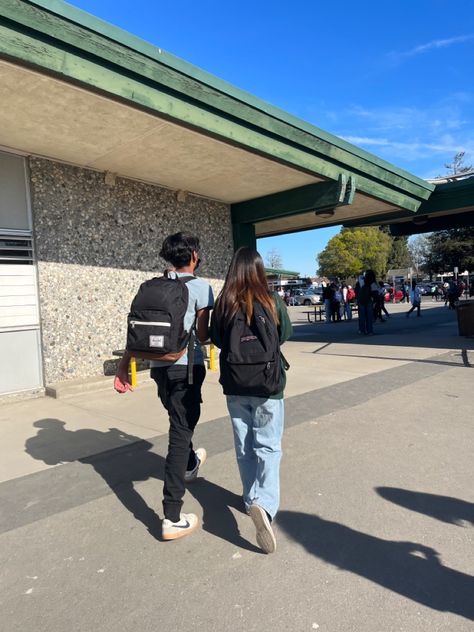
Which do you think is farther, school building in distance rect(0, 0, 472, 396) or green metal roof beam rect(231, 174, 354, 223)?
green metal roof beam rect(231, 174, 354, 223)

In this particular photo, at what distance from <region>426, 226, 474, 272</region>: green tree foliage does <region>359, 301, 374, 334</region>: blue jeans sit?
136ft

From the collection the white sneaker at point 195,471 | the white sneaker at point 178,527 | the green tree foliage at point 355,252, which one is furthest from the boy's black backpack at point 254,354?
the green tree foliage at point 355,252

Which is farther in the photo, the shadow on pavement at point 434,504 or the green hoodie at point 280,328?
the shadow on pavement at point 434,504

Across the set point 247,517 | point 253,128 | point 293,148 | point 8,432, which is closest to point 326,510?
point 247,517

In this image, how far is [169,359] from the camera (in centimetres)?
288

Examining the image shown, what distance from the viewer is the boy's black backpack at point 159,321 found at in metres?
2.81

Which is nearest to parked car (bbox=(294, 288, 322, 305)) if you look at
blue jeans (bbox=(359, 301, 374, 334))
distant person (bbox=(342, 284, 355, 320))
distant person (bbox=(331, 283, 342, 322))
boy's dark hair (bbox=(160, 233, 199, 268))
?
distant person (bbox=(342, 284, 355, 320))

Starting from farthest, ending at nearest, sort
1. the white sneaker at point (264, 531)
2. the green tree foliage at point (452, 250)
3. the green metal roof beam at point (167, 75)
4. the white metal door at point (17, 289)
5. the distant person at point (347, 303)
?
the green tree foliage at point (452, 250), the distant person at point (347, 303), the white metal door at point (17, 289), the green metal roof beam at point (167, 75), the white sneaker at point (264, 531)

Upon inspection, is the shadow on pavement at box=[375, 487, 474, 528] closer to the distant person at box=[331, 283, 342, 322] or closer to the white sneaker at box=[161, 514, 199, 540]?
the white sneaker at box=[161, 514, 199, 540]

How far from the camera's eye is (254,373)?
2.70 metres

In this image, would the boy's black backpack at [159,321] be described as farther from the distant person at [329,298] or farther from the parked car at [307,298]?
the parked car at [307,298]

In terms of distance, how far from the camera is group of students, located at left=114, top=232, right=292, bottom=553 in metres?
2.71

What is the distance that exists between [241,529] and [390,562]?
90 centimetres

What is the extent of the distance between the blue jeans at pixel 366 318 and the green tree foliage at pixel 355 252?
43.5 m
